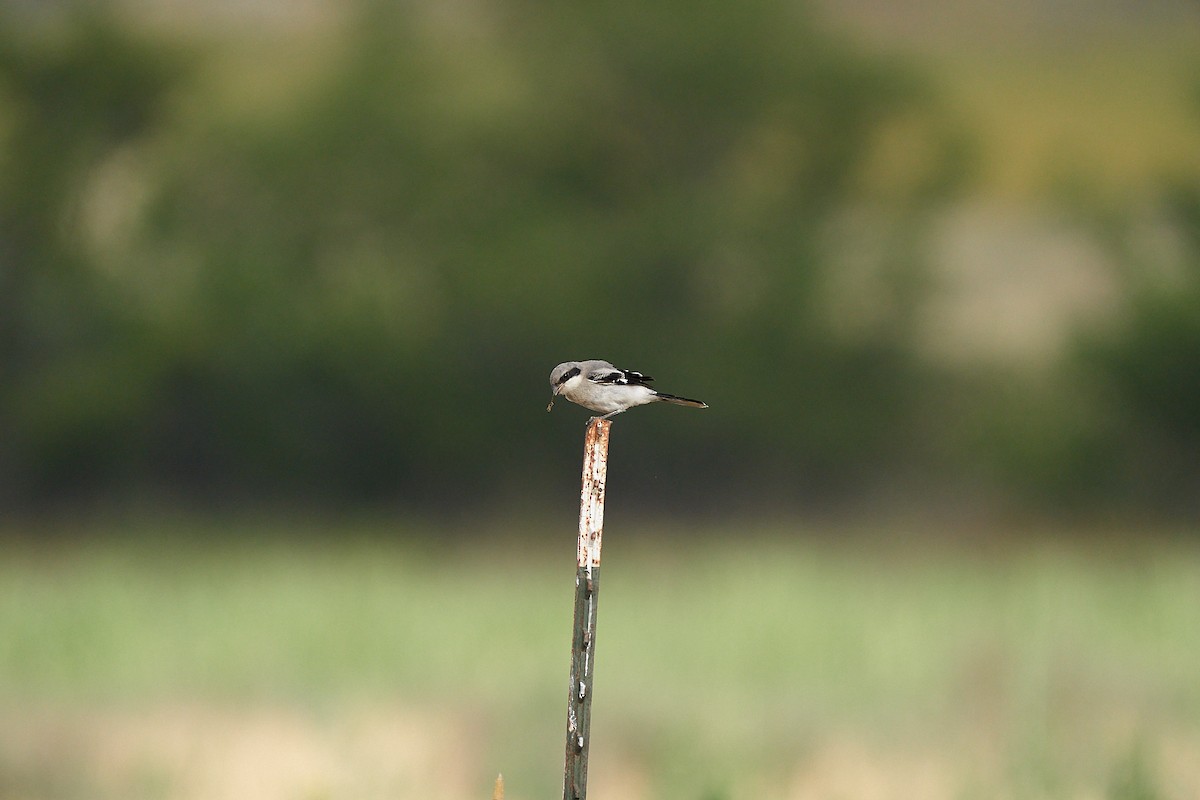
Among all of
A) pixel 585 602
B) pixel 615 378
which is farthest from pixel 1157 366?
pixel 585 602

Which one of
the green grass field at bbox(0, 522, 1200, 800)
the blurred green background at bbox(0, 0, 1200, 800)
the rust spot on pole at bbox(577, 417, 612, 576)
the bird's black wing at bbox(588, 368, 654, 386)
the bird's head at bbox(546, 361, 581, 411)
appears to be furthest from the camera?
the blurred green background at bbox(0, 0, 1200, 800)

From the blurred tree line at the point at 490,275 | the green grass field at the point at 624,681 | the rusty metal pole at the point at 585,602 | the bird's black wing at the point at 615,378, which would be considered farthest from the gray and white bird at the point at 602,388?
the blurred tree line at the point at 490,275

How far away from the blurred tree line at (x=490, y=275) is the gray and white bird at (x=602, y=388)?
822 inches

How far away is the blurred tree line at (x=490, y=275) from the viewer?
86.1 ft

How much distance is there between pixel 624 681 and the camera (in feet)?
40.8

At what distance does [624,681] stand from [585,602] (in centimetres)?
669

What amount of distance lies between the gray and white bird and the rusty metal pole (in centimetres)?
54

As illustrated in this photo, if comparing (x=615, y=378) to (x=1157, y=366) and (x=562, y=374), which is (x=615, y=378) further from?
(x=1157, y=366)

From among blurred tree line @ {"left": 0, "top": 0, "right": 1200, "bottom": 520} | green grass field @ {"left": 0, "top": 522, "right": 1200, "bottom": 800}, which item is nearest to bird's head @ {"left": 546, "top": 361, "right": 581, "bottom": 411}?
green grass field @ {"left": 0, "top": 522, "right": 1200, "bottom": 800}

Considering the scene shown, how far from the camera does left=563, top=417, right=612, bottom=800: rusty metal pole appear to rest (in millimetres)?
5859

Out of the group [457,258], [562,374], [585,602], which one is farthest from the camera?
[457,258]

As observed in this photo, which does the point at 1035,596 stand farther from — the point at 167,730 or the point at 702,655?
the point at 167,730

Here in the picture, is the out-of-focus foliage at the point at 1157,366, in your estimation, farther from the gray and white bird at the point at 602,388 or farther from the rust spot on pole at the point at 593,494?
the rust spot on pole at the point at 593,494

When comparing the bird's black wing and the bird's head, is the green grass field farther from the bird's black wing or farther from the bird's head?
the bird's head
